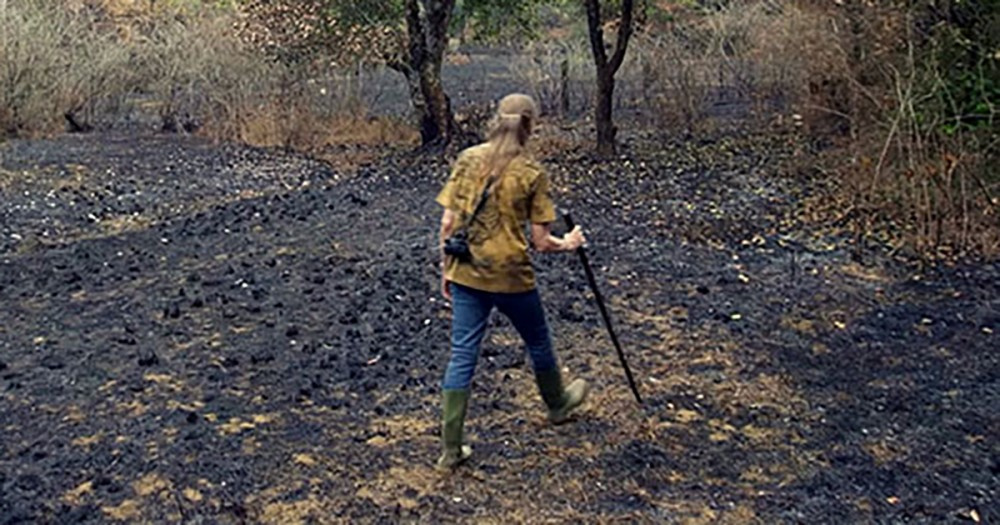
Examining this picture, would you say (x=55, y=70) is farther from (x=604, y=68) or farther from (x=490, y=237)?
(x=490, y=237)

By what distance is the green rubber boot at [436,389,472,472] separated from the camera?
5078mm

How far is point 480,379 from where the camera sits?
6500mm

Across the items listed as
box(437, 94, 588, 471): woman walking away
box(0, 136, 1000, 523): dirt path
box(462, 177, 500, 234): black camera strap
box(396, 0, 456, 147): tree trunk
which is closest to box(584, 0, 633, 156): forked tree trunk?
box(396, 0, 456, 147): tree trunk

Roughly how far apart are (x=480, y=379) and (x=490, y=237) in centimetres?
173

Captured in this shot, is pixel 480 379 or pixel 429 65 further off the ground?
pixel 429 65

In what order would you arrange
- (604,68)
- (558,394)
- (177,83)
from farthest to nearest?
1. (177,83)
2. (604,68)
3. (558,394)

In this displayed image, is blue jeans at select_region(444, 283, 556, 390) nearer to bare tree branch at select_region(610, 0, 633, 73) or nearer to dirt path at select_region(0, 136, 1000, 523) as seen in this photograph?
dirt path at select_region(0, 136, 1000, 523)

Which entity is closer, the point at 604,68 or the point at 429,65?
the point at 604,68

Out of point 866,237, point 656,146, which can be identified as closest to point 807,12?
point 656,146

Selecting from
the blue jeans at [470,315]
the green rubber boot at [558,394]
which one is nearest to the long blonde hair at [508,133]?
the blue jeans at [470,315]

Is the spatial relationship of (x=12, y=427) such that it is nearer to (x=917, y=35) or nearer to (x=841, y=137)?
(x=917, y=35)

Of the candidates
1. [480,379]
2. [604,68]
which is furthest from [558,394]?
[604,68]

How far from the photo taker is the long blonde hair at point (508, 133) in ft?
16.1

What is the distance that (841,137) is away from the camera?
13.9 metres
